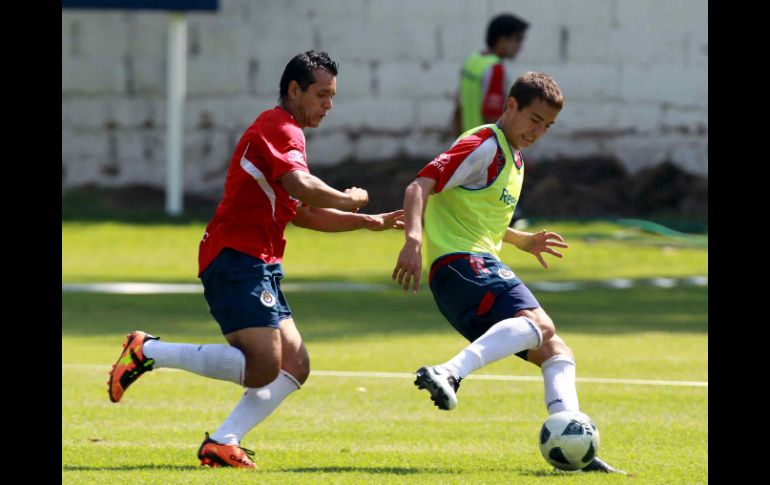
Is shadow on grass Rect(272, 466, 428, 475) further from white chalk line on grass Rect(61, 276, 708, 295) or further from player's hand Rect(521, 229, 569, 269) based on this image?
white chalk line on grass Rect(61, 276, 708, 295)

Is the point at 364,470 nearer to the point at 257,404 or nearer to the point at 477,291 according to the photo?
the point at 257,404

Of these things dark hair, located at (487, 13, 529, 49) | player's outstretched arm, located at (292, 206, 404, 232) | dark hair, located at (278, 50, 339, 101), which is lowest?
player's outstretched arm, located at (292, 206, 404, 232)

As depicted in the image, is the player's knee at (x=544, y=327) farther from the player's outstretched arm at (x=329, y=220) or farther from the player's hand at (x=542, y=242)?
the player's outstretched arm at (x=329, y=220)

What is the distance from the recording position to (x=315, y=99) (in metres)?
6.76

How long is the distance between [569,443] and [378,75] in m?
16.1

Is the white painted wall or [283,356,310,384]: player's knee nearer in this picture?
[283,356,310,384]: player's knee

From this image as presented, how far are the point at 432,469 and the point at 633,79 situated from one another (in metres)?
16.3

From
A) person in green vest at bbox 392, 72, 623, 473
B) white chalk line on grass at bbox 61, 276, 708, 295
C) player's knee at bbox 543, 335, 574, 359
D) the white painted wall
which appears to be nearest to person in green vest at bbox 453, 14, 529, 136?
white chalk line on grass at bbox 61, 276, 708, 295

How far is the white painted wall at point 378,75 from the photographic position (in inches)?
861

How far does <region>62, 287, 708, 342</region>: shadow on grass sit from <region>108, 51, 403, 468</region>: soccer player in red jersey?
4458 millimetres

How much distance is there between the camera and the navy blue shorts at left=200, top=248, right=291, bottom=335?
256 inches

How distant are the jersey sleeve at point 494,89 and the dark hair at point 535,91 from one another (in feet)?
27.4

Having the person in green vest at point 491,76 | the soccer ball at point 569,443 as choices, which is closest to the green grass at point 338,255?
the person in green vest at point 491,76
